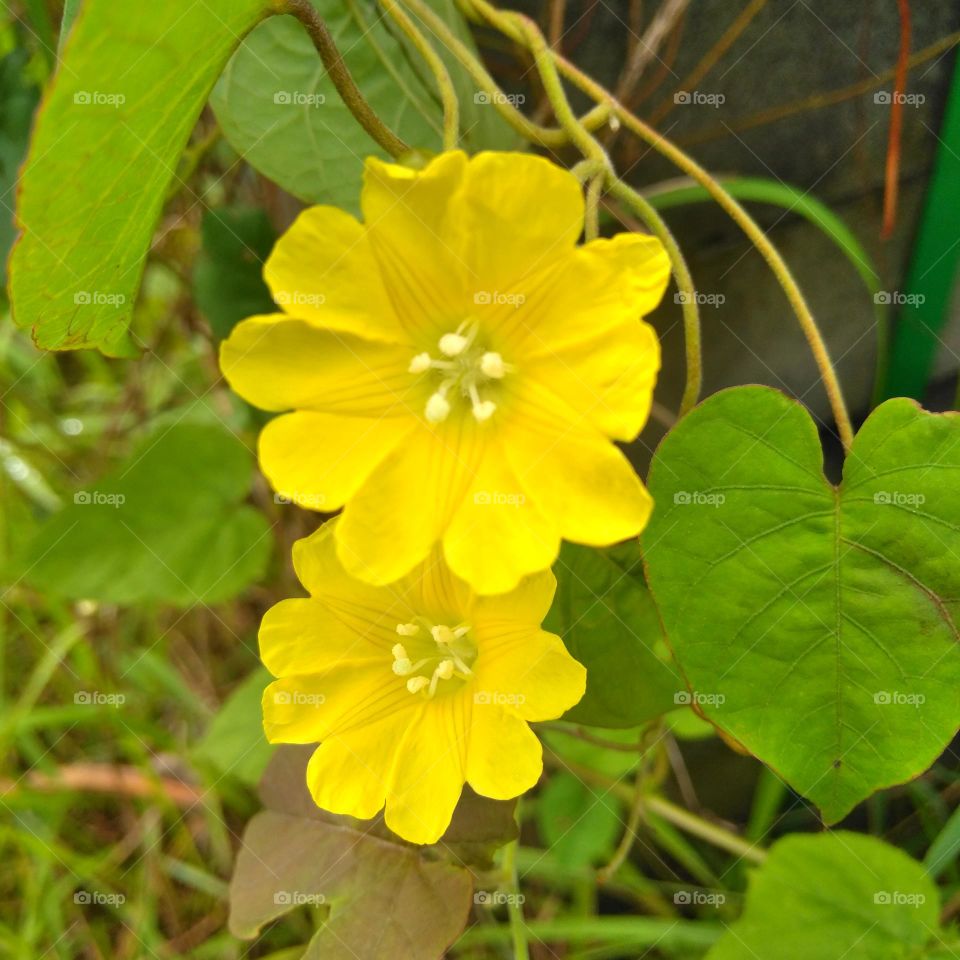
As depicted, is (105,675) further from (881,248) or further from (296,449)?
(881,248)

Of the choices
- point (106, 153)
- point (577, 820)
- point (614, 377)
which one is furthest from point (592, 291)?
point (577, 820)

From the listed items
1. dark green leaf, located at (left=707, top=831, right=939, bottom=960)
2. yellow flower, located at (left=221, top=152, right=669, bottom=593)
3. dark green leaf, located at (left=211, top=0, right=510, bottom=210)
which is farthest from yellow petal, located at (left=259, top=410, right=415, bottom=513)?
dark green leaf, located at (left=707, top=831, right=939, bottom=960)

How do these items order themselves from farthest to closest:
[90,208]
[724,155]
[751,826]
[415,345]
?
1. [751,826]
2. [724,155]
3. [415,345]
4. [90,208]

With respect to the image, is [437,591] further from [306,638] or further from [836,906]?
[836,906]

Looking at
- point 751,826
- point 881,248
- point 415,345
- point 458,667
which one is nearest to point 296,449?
point 415,345

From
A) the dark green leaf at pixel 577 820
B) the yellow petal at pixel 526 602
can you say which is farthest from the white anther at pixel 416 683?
the dark green leaf at pixel 577 820

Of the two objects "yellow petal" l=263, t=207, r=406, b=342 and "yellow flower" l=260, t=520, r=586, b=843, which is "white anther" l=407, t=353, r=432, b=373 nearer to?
"yellow petal" l=263, t=207, r=406, b=342
